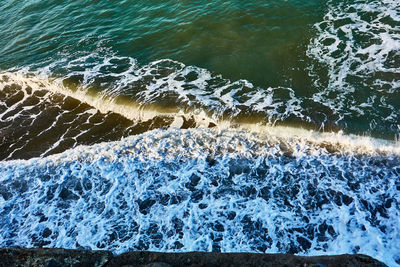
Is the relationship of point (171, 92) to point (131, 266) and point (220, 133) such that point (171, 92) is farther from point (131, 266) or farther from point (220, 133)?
point (131, 266)

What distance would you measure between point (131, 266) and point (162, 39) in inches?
392

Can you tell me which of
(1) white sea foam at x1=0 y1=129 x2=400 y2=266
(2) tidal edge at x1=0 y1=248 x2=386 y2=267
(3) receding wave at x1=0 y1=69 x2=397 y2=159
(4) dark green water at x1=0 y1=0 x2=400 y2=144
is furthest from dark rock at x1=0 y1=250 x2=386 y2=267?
(4) dark green water at x1=0 y1=0 x2=400 y2=144

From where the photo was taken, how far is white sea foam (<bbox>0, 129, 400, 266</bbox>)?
6238mm

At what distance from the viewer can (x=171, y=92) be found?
34.4 ft

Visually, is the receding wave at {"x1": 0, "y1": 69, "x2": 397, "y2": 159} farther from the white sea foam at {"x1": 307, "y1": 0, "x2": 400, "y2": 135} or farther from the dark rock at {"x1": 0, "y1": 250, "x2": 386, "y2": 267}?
the dark rock at {"x1": 0, "y1": 250, "x2": 386, "y2": 267}

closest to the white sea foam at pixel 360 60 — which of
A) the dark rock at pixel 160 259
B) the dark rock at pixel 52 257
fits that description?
the dark rock at pixel 160 259

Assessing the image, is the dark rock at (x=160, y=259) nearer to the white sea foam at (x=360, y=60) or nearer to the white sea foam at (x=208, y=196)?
the white sea foam at (x=208, y=196)

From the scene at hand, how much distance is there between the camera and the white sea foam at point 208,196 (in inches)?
246

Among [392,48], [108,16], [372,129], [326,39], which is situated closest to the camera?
[372,129]

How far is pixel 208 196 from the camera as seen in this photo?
714cm

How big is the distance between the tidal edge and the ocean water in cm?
171

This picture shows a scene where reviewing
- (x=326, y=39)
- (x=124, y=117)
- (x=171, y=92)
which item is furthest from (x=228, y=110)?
(x=326, y=39)

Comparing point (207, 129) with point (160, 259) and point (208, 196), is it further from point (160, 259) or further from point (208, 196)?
point (160, 259)

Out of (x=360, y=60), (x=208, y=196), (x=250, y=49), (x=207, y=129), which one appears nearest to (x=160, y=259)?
(x=208, y=196)
